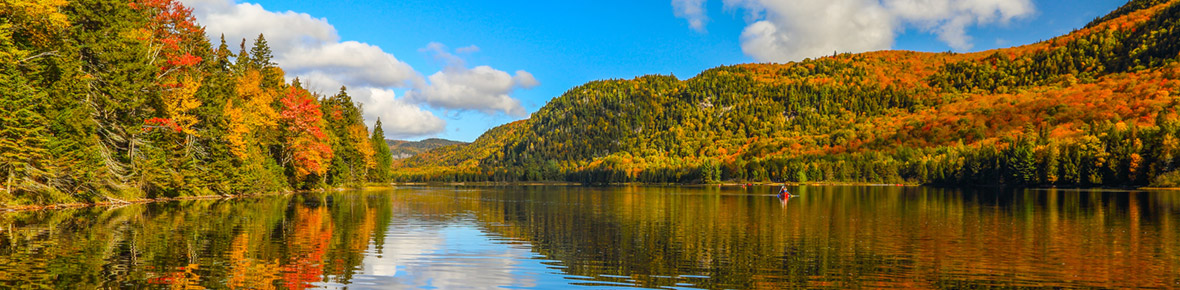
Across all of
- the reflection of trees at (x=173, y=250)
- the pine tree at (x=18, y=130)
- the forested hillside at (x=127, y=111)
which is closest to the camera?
the reflection of trees at (x=173, y=250)

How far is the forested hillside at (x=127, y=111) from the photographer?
41.1 m

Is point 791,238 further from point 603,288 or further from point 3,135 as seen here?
point 3,135

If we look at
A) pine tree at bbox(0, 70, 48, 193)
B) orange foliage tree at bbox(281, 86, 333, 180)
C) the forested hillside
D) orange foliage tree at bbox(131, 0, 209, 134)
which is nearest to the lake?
pine tree at bbox(0, 70, 48, 193)

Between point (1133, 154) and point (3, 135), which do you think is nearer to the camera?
point (3, 135)

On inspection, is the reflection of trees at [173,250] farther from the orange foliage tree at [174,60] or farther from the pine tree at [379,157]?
the pine tree at [379,157]

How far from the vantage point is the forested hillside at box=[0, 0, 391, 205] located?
4106cm

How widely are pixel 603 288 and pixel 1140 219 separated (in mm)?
49093

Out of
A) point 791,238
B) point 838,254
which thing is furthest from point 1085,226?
point 838,254

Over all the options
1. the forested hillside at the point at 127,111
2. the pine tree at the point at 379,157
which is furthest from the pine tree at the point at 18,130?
the pine tree at the point at 379,157

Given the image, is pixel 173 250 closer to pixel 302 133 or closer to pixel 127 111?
pixel 127 111

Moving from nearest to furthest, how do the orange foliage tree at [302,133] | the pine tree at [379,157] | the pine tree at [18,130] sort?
the pine tree at [18,130] → the orange foliage tree at [302,133] → the pine tree at [379,157]

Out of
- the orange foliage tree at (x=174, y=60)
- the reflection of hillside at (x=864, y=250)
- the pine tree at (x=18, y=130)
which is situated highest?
the orange foliage tree at (x=174, y=60)

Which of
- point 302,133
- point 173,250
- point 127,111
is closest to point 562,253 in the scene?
point 173,250

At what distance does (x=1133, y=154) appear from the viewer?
137000mm
